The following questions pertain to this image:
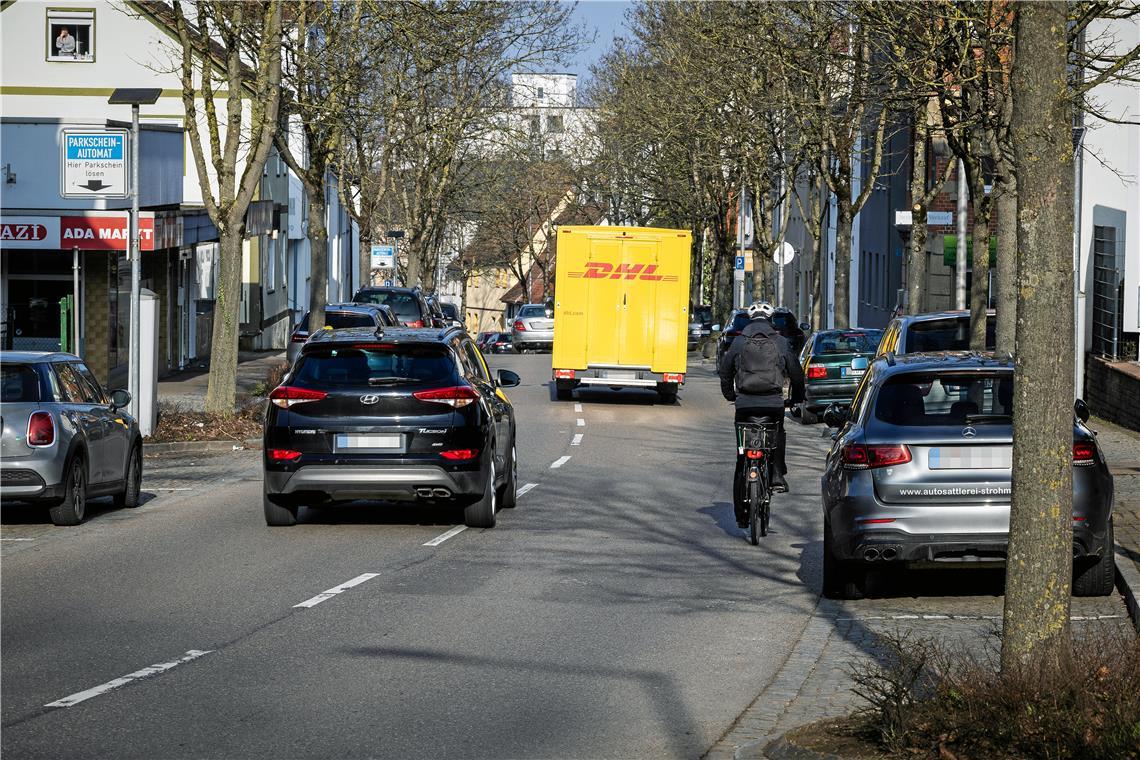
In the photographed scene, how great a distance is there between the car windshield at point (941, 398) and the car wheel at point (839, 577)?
0.89 meters

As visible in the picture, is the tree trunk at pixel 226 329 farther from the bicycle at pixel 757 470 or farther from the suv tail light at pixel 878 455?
the suv tail light at pixel 878 455

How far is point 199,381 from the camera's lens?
35.2 metres

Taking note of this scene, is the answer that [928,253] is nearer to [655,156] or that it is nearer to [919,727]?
[655,156]

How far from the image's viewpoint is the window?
4491cm

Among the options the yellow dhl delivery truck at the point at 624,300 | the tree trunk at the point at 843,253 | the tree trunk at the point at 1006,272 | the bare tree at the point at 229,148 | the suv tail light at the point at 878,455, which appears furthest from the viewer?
the tree trunk at the point at 843,253

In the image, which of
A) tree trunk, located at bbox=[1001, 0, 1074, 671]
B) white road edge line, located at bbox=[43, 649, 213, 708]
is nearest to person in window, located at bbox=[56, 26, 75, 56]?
white road edge line, located at bbox=[43, 649, 213, 708]

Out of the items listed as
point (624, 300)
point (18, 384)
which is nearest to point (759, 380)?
point (18, 384)

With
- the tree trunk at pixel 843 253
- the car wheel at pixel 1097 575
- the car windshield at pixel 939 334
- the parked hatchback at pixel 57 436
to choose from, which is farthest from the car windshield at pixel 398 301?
the car wheel at pixel 1097 575

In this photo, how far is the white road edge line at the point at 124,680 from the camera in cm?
784

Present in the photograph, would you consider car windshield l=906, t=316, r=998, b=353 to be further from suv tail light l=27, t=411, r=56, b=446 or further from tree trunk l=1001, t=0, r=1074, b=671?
tree trunk l=1001, t=0, r=1074, b=671

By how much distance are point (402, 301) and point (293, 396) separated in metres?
29.1

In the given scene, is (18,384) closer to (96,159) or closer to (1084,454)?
(96,159)

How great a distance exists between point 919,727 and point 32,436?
1017 centimetres

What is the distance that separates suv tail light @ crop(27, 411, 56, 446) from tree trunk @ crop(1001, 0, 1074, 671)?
1005 cm
